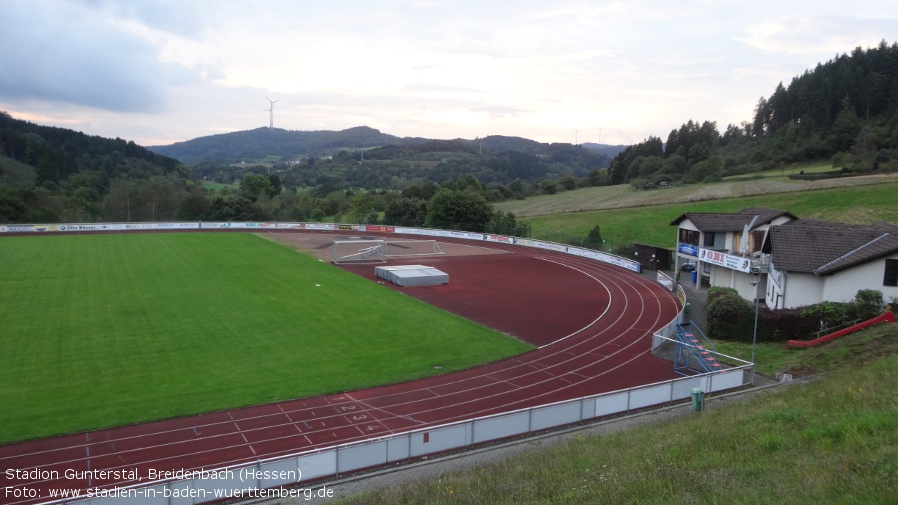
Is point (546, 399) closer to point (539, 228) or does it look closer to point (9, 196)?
point (539, 228)

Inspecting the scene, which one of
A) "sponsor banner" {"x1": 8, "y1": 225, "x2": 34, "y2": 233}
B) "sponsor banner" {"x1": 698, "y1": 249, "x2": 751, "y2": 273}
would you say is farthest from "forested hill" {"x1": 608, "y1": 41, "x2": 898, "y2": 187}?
"sponsor banner" {"x1": 8, "y1": 225, "x2": 34, "y2": 233}

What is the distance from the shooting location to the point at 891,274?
30.7 metres

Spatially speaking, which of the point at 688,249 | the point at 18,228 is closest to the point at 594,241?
the point at 688,249

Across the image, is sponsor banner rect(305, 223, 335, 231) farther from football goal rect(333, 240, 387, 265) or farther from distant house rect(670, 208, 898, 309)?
distant house rect(670, 208, 898, 309)

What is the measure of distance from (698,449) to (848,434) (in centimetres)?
269

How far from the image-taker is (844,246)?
111 ft

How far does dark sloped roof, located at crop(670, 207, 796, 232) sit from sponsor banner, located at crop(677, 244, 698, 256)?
2.01 m

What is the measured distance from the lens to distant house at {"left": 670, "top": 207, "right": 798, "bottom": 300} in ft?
135

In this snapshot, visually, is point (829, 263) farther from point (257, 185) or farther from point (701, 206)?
point (257, 185)

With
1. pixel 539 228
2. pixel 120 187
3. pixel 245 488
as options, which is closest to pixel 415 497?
pixel 245 488

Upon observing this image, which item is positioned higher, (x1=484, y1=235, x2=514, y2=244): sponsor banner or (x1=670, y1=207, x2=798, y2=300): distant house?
(x1=670, y1=207, x2=798, y2=300): distant house

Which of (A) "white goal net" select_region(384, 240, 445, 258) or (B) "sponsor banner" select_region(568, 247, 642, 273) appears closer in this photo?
(B) "sponsor banner" select_region(568, 247, 642, 273)

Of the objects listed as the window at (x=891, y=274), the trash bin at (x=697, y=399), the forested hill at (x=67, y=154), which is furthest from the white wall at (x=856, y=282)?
the forested hill at (x=67, y=154)

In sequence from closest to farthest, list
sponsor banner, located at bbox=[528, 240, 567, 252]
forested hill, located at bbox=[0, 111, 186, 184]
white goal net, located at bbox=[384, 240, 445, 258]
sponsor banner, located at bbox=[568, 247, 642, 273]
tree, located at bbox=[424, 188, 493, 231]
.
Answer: sponsor banner, located at bbox=[568, 247, 642, 273] < white goal net, located at bbox=[384, 240, 445, 258] < sponsor banner, located at bbox=[528, 240, 567, 252] < tree, located at bbox=[424, 188, 493, 231] < forested hill, located at bbox=[0, 111, 186, 184]
